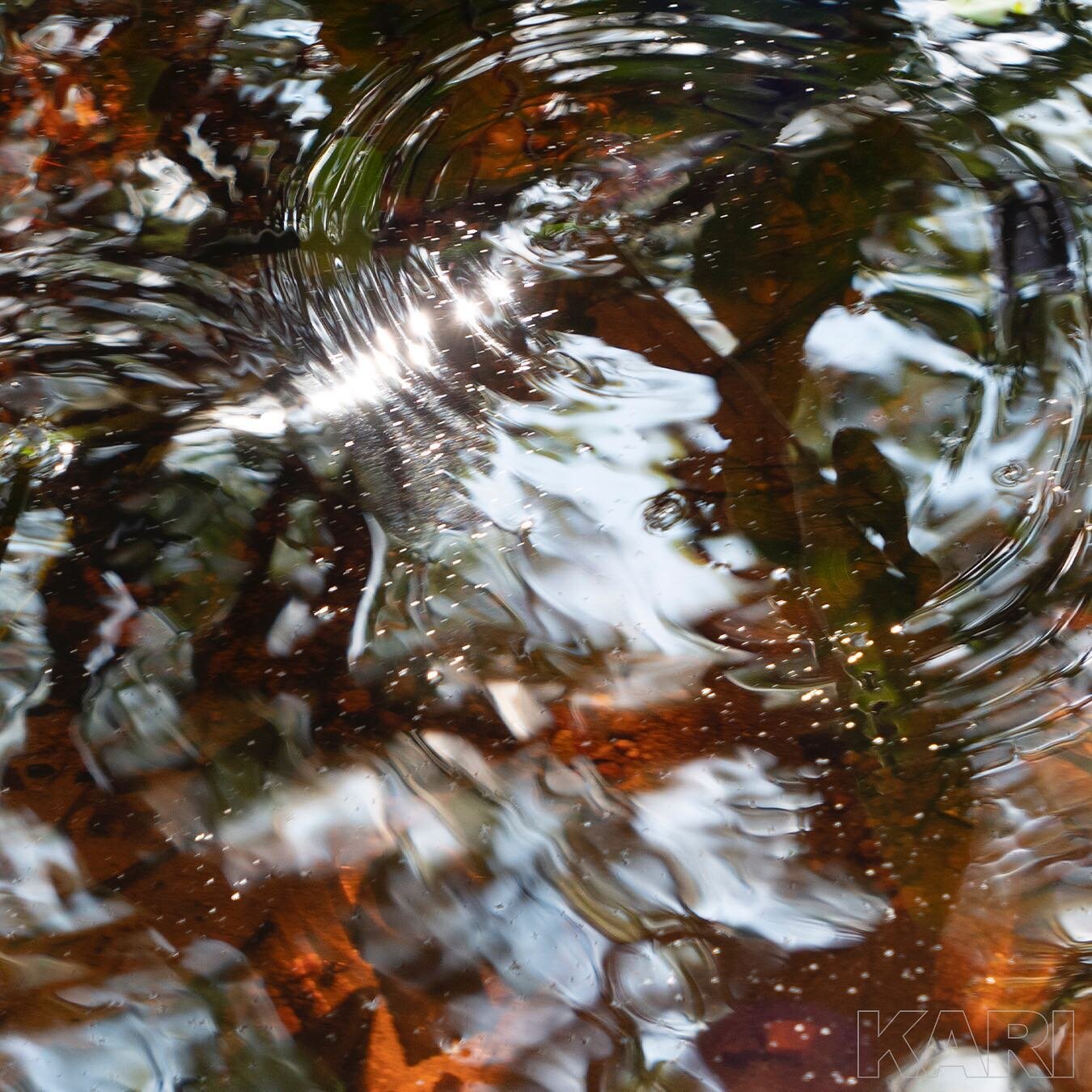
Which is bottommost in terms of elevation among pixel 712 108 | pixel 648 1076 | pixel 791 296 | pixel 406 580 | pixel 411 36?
pixel 648 1076

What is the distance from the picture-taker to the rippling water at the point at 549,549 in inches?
50.1

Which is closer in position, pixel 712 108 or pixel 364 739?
pixel 364 739

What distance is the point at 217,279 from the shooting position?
79.4 inches

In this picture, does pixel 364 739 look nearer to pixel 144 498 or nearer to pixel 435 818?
pixel 435 818

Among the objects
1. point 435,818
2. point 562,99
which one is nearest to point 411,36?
point 562,99

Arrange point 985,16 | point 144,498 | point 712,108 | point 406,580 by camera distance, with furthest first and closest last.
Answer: point 985,16 < point 712,108 < point 144,498 < point 406,580

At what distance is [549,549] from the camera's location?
1.63m

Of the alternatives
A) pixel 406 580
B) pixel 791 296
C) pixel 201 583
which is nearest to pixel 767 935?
pixel 406 580

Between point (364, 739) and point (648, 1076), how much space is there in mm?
583

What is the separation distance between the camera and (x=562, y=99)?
227cm

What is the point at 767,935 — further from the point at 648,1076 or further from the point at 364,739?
the point at 364,739

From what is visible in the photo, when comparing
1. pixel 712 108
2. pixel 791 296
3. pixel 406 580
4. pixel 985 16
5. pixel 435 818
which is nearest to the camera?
pixel 435 818

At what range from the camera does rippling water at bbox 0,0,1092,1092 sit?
127cm

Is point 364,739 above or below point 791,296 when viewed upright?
below
